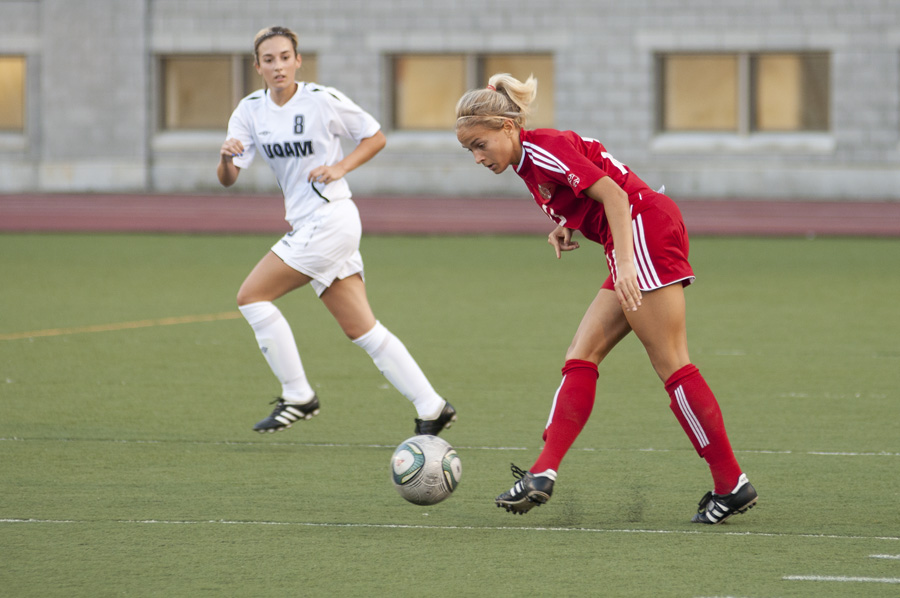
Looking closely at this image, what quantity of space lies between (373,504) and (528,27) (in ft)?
64.1

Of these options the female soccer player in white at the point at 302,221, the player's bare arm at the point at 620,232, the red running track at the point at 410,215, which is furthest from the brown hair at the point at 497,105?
the red running track at the point at 410,215

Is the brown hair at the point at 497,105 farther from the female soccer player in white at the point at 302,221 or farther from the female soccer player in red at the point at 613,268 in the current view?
the female soccer player in white at the point at 302,221

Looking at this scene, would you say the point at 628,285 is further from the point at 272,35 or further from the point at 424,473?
the point at 272,35

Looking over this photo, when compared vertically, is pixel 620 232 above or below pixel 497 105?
below

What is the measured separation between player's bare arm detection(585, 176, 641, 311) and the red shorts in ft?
0.44

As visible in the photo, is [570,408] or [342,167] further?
[342,167]

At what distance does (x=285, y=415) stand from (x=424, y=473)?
1610 mm

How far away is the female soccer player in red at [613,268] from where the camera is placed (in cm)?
494

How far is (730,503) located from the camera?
496 cm

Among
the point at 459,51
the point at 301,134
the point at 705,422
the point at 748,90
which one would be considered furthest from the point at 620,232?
the point at 459,51

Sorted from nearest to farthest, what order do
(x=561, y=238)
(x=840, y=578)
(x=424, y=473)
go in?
(x=840, y=578), (x=424, y=473), (x=561, y=238)

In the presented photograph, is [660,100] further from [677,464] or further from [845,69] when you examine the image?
[677,464]

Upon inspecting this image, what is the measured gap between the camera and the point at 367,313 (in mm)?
6719

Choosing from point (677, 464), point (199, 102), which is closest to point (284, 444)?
point (677, 464)
